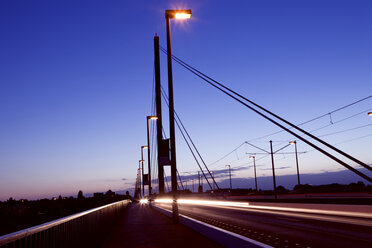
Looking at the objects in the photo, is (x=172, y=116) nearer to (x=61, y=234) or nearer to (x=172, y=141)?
(x=172, y=141)

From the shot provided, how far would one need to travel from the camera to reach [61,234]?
6.14m

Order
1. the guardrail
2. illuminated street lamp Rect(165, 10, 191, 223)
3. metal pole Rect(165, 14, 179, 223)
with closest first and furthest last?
1. the guardrail
2. illuminated street lamp Rect(165, 10, 191, 223)
3. metal pole Rect(165, 14, 179, 223)

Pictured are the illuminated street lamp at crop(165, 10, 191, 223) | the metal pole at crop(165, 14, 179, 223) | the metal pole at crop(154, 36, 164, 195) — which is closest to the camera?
the illuminated street lamp at crop(165, 10, 191, 223)

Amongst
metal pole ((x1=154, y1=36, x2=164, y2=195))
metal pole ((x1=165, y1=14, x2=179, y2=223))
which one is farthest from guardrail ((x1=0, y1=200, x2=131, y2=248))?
metal pole ((x1=154, y1=36, x2=164, y2=195))

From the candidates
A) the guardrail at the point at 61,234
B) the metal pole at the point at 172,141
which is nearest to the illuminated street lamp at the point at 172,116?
the metal pole at the point at 172,141

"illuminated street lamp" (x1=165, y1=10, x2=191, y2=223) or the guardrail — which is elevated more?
"illuminated street lamp" (x1=165, y1=10, x2=191, y2=223)

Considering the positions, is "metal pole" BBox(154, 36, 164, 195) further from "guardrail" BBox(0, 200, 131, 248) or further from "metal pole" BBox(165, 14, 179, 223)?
"guardrail" BBox(0, 200, 131, 248)

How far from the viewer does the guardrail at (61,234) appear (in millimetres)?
4153

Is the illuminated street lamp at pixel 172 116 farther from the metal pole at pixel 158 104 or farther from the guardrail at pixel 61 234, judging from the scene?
the metal pole at pixel 158 104

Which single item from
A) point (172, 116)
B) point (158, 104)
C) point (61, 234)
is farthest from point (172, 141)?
point (158, 104)

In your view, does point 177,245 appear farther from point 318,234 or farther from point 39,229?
point 318,234

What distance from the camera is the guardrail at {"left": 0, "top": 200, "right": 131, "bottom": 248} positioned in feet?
13.6

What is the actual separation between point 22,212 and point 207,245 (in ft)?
94.9

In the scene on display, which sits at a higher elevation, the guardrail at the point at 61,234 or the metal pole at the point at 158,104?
the metal pole at the point at 158,104
